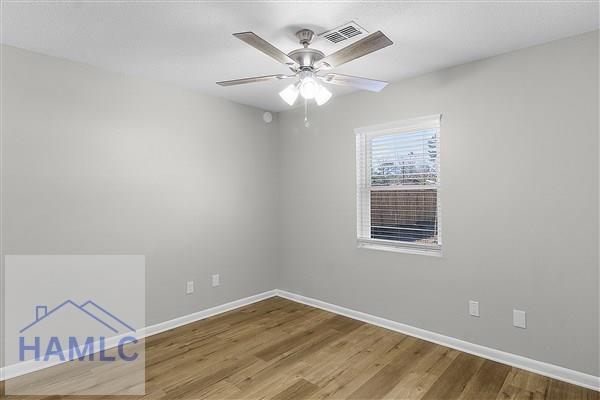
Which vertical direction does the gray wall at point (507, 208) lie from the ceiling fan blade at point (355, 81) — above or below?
below

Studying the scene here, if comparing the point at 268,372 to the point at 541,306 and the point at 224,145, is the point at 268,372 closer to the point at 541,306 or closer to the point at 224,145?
the point at 541,306

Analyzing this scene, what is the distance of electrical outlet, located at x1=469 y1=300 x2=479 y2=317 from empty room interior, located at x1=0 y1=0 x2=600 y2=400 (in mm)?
41

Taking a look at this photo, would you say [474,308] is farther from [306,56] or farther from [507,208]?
[306,56]

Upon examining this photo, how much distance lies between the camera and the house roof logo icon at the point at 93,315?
2.67 meters

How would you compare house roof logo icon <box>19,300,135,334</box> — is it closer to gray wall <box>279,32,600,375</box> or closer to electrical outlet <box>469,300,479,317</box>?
gray wall <box>279,32,600,375</box>

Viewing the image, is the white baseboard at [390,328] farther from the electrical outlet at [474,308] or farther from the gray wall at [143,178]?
the electrical outlet at [474,308]

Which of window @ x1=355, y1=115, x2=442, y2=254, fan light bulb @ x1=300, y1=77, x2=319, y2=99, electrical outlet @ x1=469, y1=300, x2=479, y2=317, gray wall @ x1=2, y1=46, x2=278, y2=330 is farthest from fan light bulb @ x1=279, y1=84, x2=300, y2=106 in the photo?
electrical outlet @ x1=469, y1=300, x2=479, y2=317

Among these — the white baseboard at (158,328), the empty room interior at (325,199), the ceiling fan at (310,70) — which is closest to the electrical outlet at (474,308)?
the empty room interior at (325,199)

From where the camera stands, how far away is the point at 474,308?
2.88 metres

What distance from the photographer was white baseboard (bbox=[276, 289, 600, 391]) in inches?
94.4

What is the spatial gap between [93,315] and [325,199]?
2.55m

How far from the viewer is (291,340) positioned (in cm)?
317

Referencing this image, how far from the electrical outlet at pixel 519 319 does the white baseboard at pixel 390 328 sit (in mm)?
241

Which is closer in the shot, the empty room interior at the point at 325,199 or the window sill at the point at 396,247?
the empty room interior at the point at 325,199
